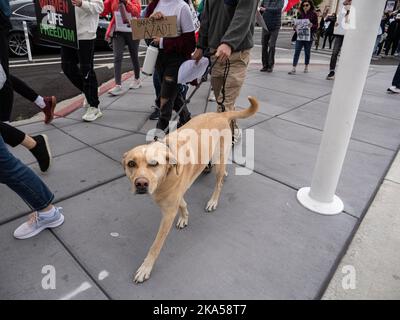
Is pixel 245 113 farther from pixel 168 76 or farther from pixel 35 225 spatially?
pixel 35 225

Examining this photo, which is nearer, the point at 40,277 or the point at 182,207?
the point at 40,277

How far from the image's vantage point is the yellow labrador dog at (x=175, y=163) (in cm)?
170

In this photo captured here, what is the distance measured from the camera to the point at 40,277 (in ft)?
6.20

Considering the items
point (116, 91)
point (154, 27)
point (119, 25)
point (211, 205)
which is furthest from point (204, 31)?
point (116, 91)

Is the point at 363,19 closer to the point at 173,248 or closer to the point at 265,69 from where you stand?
the point at 173,248

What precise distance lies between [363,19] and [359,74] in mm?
380

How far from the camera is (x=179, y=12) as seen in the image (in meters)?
3.18

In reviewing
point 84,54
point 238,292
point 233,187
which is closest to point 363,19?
point 233,187

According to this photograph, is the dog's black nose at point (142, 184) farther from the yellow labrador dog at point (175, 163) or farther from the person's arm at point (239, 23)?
the person's arm at point (239, 23)

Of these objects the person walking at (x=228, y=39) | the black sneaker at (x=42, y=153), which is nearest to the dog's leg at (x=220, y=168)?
the person walking at (x=228, y=39)

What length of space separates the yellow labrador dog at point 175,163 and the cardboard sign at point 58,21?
259cm

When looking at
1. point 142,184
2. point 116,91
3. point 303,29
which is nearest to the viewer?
point 142,184

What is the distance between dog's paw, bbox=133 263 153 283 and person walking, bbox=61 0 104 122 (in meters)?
3.06

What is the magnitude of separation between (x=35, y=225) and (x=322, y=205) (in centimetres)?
239
